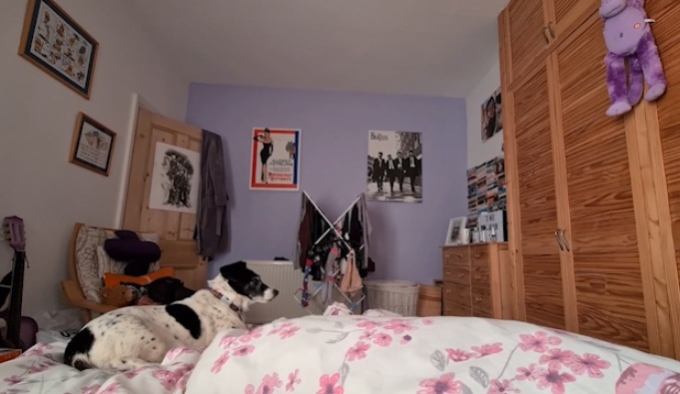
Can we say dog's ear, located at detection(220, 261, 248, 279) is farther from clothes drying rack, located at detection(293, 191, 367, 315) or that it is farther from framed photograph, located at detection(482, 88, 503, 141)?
framed photograph, located at detection(482, 88, 503, 141)

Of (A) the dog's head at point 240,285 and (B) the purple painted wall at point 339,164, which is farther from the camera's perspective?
(B) the purple painted wall at point 339,164

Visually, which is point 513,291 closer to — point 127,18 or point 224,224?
point 224,224

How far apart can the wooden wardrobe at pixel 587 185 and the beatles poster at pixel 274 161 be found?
2265 mm

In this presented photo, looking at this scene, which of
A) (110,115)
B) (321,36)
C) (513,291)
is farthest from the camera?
(321,36)

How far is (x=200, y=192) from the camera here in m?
3.46

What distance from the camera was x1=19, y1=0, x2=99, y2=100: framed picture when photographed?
A: 6.12 ft

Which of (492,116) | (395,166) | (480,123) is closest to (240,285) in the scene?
(395,166)

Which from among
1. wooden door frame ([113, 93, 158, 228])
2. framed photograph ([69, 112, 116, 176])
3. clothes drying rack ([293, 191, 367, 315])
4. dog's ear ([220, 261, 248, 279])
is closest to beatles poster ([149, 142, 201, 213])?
wooden door frame ([113, 93, 158, 228])

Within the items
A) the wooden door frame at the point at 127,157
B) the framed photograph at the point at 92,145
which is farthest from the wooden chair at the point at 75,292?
the wooden door frame at the point at 127,157

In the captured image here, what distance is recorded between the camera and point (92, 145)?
7.92 ft

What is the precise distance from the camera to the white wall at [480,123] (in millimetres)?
3330

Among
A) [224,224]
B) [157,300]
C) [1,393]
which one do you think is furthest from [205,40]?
[1,393]

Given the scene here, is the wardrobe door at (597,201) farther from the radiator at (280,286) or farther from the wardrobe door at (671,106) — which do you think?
the radiator at (280,286)

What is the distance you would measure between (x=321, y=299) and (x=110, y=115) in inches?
90.7
